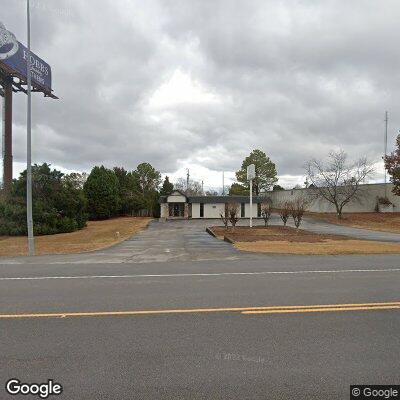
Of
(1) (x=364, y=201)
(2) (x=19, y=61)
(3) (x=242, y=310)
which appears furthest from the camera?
(1) (x=364, y=201)

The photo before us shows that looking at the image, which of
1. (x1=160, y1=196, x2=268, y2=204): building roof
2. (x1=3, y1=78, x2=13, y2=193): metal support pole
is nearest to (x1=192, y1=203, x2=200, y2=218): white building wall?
(x1=160, y1=196, x2=268, y2=204): building roof

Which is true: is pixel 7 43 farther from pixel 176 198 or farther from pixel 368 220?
pixel 368 220

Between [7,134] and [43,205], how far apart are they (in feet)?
32.0

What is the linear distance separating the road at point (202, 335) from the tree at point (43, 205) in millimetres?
26770

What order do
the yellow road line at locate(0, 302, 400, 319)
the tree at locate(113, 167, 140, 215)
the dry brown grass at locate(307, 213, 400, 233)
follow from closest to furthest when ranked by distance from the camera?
the yellow road line at locate(0, 302, 400, 319)
the dry brown grass at locate(307, 213, 400, 233)
the tree at locate(113, 167, 140, 215)

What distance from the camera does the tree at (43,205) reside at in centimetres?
3378

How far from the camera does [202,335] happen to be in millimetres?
5098

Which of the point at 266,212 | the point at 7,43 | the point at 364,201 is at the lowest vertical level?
the point at 266,212

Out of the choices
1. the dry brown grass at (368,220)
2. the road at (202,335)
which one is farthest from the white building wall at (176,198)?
the road at (202,335)

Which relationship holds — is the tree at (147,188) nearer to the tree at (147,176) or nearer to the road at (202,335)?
the tree at (147,176)

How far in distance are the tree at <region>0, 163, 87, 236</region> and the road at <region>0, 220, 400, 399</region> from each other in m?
26.8

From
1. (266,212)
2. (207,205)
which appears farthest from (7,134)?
(207,205)

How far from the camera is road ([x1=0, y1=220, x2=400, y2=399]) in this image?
12.3 ft

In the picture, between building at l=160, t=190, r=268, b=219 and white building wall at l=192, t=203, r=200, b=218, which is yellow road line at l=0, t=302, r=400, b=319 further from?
white building wall at l=192, t=203, r=200, b=218
